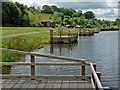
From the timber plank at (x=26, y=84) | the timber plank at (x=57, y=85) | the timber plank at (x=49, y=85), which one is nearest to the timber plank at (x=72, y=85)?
the timber plank at (x=57, y=85)

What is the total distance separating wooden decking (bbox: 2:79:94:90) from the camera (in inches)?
411

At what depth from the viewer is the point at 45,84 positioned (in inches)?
432

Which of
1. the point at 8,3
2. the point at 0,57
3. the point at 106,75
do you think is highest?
the point at 8,3

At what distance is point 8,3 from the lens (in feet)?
296

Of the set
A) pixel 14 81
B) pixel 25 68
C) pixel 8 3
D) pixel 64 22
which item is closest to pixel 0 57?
pixel 25 68

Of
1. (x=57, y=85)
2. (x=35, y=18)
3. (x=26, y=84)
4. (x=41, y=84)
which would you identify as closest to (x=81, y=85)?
(x=57, y=85)

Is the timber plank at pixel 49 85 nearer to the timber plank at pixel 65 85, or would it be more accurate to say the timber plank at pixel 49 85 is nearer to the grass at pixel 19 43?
the timber plank at pixel 65 85

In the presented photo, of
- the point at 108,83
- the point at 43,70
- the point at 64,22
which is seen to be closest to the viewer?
the point at 108,83

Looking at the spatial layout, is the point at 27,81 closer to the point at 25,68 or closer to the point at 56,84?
the point at 56,84

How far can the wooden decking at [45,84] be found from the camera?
34.2 ft

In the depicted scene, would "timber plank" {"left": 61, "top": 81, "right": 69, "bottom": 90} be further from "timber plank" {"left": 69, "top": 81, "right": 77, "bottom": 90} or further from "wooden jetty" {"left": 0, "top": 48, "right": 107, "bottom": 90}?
"timber plank" {"left": 69, "top": 81, "right": 77, "bottom": 90}

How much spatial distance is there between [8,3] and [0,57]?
7160 centimetres

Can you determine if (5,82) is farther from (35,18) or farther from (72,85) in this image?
(35,18)

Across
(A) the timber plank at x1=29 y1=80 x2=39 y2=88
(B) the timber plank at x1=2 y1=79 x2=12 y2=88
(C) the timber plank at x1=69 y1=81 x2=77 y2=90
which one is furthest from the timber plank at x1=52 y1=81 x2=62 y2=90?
(B) the timber plank at x1=2 y1=79 x2=12 y2=88
